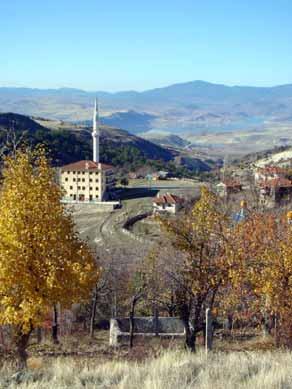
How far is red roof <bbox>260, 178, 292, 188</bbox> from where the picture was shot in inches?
1636

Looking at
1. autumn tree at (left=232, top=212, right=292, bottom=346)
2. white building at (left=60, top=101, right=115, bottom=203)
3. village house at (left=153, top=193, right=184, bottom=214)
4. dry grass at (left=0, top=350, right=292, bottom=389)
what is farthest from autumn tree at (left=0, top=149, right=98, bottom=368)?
white building at (left=60, top=101, right=115, bottom=203)

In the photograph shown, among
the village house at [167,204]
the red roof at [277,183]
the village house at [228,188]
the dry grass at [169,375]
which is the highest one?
the dry grass at [169,375]

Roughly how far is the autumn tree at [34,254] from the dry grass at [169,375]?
Result: 2.70 metres

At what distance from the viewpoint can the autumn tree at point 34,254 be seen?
9.45 meters

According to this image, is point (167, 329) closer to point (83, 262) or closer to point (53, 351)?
point (53, 351)

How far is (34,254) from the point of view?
9.61 metres

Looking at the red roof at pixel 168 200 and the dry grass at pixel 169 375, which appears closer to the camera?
the dry grass at pixel 169 375

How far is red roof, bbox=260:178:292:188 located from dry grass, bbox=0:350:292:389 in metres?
35.2

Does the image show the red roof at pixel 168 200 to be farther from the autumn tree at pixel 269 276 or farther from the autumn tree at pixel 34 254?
the autumn tree at pixel 34 254

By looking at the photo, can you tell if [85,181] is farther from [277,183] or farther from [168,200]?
[277,183]

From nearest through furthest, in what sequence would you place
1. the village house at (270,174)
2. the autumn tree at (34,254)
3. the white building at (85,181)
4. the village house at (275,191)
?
1. the autumn tree at (34,254)
2. the village house at (275,191)
3. the village house at (270,174)
4. the white building at (85,181)

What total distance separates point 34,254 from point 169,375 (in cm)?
416

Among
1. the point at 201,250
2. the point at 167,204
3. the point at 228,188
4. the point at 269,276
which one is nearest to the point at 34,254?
the point at 201,250

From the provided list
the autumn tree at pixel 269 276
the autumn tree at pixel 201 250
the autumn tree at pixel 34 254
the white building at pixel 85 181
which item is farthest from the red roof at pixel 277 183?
the autumn tree at pixel 34 254
